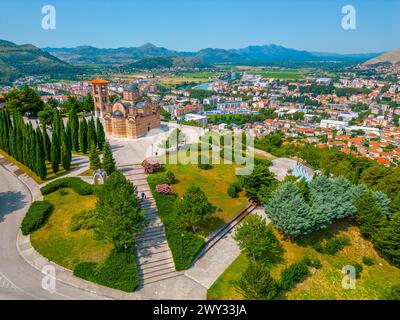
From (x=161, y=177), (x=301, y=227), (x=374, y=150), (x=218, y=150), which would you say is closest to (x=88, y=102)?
(x=218, y=150)

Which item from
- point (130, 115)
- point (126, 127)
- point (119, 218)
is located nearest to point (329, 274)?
point (119, 218)

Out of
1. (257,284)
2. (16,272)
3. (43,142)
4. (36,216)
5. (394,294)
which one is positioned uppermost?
(43,142)

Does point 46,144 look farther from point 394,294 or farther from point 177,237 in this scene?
point 394,294

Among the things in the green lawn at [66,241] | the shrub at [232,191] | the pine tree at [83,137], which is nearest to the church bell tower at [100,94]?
the pine tree at [83,137]

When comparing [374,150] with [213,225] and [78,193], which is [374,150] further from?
[78,193]

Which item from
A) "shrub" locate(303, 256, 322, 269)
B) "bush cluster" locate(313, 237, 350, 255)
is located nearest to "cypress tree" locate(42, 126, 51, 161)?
"shrub" locate(303, 256, 322, 269)

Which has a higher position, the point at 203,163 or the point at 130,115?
the point at 130,115

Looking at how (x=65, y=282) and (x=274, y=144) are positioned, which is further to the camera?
(x=274, y=144)

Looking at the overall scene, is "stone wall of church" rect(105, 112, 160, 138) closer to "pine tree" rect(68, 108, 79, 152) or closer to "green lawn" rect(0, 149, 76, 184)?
"pine tree" rect(68, 108, 79, 152)
